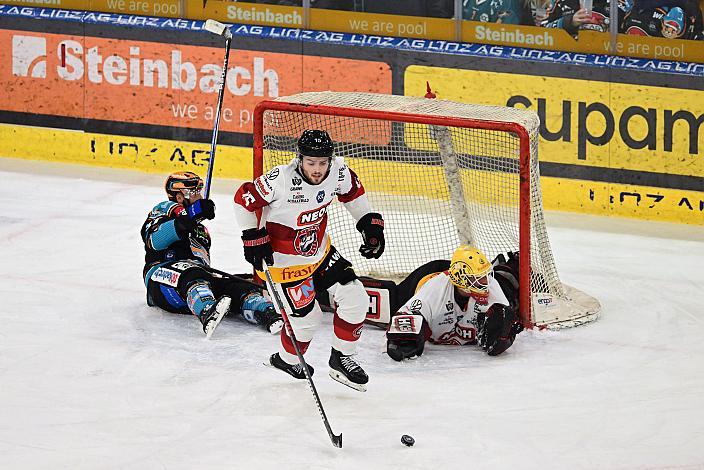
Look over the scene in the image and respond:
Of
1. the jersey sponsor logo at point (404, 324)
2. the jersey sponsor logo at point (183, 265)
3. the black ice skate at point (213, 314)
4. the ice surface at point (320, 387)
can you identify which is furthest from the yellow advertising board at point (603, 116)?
the black ice skate at point (213, 314)

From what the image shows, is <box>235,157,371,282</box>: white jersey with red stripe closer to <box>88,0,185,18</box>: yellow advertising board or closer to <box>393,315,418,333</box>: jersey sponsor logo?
<box>393,315,418,333</box>: jersey sponsor logo

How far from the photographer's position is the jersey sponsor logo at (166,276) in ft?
22.9

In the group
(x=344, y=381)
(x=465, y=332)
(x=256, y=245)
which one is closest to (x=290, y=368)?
(x=344, y=381)

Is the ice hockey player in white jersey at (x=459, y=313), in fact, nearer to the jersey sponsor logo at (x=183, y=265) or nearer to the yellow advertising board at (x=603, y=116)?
the jersey sponsor logo at (x=183, y=265)

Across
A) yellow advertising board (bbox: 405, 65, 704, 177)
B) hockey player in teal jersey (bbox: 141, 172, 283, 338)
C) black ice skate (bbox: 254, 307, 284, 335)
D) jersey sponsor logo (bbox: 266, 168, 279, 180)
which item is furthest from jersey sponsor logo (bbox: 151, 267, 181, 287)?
yellow advertising board (bbox: 405, 65, 704, 177)

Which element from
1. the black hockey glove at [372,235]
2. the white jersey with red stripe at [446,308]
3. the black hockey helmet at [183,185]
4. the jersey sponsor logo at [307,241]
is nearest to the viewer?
the jersey sponsor logo at [307,241]

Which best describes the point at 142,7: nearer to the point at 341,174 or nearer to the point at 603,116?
the point at 603,116

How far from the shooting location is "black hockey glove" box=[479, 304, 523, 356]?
21.3ft

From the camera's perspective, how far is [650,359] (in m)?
6.66

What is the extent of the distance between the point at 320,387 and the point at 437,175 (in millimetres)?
1987

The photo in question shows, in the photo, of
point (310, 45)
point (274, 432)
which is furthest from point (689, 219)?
point (274, 432)

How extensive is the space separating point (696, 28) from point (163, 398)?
15.4ft

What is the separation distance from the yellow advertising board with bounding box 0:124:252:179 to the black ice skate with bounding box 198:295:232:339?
3.32 meters

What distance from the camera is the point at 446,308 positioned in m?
6.61
